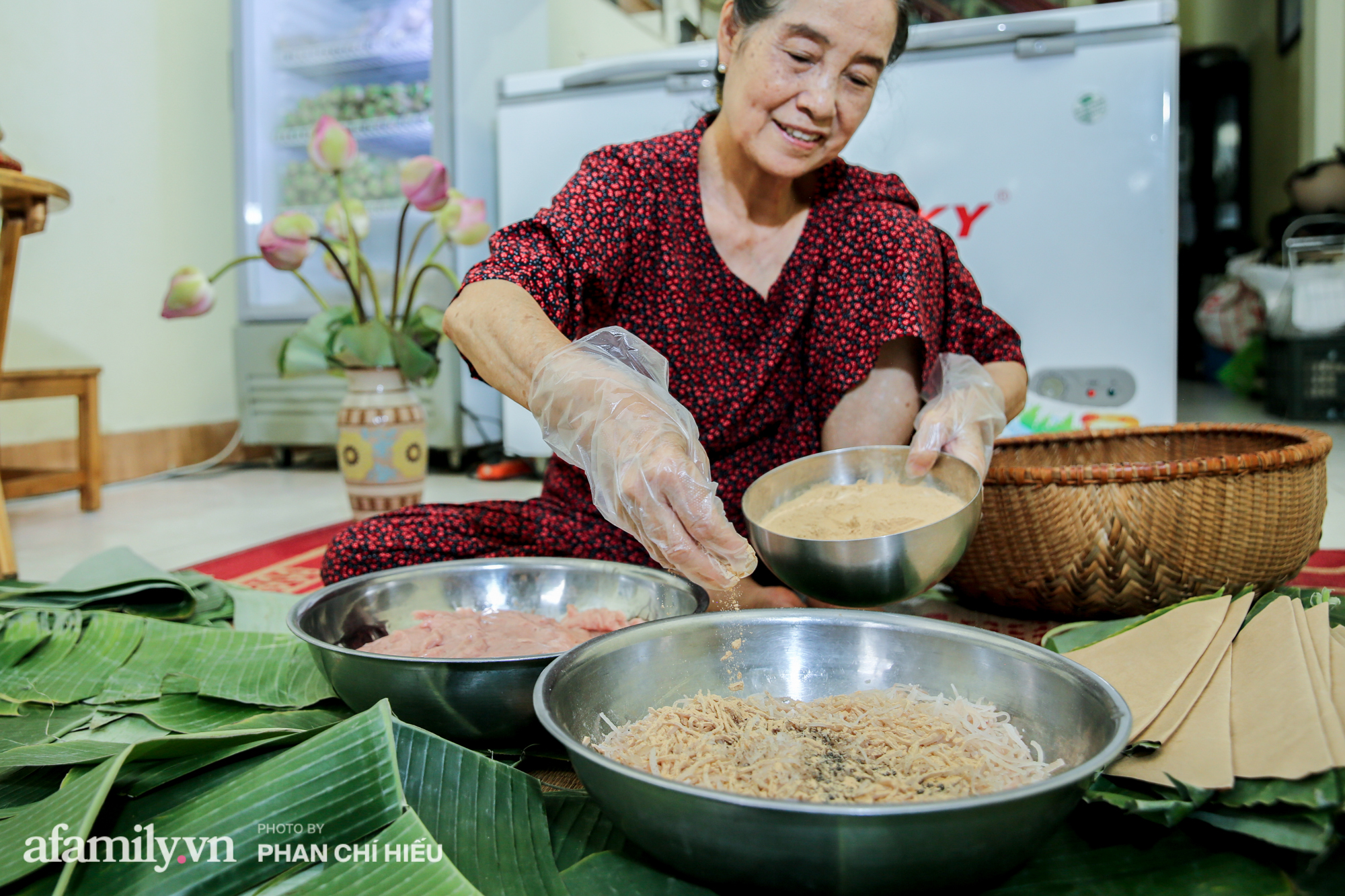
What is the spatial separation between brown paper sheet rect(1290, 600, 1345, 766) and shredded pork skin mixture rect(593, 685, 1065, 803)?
154 mm

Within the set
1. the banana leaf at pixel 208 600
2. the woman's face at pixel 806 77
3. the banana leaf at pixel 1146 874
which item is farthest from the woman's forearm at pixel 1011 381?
the banana leaf at pixel 208 600

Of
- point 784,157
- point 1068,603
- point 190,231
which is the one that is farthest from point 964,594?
point 190,231

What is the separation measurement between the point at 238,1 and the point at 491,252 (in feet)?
7.83

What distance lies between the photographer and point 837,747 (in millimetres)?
597

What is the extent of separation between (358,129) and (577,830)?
278 cm

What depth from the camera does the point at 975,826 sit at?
44cm

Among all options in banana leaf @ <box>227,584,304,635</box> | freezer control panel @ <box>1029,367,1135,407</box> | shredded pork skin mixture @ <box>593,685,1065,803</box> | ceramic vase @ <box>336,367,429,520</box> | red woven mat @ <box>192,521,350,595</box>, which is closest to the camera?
shredded pork skin mixture @ <box>593,685,1065,803</box>

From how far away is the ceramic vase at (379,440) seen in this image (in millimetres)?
1801

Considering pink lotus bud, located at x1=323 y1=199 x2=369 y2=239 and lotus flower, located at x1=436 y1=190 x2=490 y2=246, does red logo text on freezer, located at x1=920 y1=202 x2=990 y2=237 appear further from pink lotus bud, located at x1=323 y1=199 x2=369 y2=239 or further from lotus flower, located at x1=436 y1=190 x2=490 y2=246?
pink lotus bud, located at x1=323 y1=199 x2=369 y2=239

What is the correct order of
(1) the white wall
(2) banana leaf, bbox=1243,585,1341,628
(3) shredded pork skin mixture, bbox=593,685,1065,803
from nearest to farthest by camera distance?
(3) shredded pork skin mixture, bbox=593,685,1065,803 < (2) banana leaf, bbox=1243,585,1341,628 < (1) the white wall

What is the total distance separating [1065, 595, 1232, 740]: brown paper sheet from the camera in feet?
2.12

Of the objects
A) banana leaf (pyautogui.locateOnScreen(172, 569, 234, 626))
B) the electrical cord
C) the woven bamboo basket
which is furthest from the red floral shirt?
the electrical cord

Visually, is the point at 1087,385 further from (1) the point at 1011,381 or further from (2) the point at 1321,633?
(2) the point at 1321,633

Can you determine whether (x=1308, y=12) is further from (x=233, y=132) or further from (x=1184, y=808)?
(x=1184, y=808)
